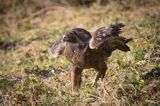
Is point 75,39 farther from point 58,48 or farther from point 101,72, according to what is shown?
point 101,72

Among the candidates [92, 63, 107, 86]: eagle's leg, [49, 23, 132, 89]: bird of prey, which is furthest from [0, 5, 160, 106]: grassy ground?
[49, 23, 132, 89]: bird of prey

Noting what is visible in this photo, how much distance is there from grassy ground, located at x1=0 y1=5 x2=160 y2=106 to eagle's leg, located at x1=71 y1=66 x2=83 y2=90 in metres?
0.10

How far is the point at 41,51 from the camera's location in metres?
10.0

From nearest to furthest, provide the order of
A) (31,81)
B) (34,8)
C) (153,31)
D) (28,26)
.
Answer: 1. (31,81)
2. (153,31)
3. (28,26)
4. (34,8)

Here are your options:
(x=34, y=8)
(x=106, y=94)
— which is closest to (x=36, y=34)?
(x=34, y=8)

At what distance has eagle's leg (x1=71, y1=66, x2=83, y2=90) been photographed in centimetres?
650

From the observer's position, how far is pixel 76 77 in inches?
259

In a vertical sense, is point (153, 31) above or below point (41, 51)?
above

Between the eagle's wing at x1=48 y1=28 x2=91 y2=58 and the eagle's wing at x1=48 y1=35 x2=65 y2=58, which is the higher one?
the eagle's wing at x1=48 y1=28 x2=91 y2=58

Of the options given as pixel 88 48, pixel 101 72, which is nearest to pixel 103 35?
pixel 88 48

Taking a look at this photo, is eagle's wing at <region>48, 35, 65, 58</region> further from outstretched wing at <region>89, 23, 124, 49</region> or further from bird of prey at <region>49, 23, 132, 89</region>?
outstretched wing at <region>89, 23, 124, 49</region>

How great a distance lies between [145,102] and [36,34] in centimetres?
628

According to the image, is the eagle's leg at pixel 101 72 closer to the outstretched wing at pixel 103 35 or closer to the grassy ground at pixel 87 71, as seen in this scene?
the grassy ground at pixel 87 71

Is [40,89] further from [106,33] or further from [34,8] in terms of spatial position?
[34,8]
